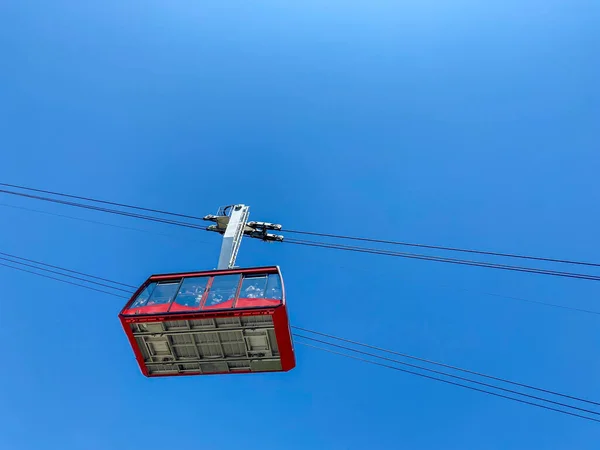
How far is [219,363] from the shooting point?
503 inches

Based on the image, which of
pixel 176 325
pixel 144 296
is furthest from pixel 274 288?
pixel 144 296

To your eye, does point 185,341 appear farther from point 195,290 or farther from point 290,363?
point 290,363

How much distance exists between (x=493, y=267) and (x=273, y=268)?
7.66 metres

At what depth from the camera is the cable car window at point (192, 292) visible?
1200 cm

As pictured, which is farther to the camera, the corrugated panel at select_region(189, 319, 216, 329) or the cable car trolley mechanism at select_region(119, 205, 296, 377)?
the corrugated panel at select_region(189, 319, 216, 329)

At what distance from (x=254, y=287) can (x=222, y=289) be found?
Result: 0.94 m

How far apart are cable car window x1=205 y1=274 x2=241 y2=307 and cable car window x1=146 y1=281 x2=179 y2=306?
1.19 meters

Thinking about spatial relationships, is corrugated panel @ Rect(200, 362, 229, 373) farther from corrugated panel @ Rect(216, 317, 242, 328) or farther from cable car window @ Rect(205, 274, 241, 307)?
cable car window @ Rect(205, 274, 241, 307)

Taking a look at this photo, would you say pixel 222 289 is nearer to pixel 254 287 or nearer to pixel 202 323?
pixel 254 287

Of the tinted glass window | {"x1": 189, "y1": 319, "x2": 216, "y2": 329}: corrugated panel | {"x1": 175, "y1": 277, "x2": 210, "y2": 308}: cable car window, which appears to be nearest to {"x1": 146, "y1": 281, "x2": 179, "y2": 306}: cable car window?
{"x1": 175, "y1": 277, "x2": 210, "y2": 308}: cable car window

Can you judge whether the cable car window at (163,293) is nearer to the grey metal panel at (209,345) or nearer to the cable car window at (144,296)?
the cable car window at (144,296)

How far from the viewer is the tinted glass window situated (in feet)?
38.8

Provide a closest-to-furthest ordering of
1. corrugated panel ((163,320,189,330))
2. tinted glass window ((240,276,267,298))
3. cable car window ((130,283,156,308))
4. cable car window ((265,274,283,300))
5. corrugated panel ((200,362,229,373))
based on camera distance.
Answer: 1. cable car window ((265,274,283,300))
2. tinted glass window ((240,276,267,298))
3. corrugated panel ((163,320,189,330))
4. cable car window ((130,283,156,308))
5. corrugated panel ((200,362,229,373))

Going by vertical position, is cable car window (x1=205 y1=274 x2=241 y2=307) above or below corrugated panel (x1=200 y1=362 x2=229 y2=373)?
above
